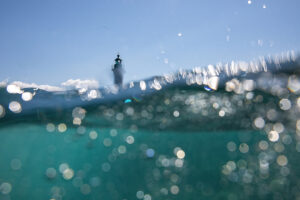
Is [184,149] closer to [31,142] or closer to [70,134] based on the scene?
[70,134]

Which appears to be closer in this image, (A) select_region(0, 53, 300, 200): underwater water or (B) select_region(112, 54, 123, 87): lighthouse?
(A) select_region(0, 53, 300, 200): underwater water

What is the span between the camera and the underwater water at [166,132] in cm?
912

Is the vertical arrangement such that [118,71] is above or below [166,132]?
above

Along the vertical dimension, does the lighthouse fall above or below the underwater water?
above

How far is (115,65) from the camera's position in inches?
→ 646

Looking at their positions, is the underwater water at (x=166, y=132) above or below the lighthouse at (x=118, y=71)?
below

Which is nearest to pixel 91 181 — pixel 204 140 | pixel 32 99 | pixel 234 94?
pixel 204 140

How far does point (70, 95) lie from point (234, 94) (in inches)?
294

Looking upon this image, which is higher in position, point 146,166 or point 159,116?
point 159,116

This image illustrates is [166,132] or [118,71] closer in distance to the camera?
[118,71]

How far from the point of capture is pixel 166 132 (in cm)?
1705

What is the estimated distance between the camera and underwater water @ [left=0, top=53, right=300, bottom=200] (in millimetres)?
9125

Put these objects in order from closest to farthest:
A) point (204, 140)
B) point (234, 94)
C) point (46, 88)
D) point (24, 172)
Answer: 1. point (46, 88)
2. point (234, 94)
3. point (204, 140)
4. point (24, 172)

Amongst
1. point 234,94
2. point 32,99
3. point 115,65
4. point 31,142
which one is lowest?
point 31,142
